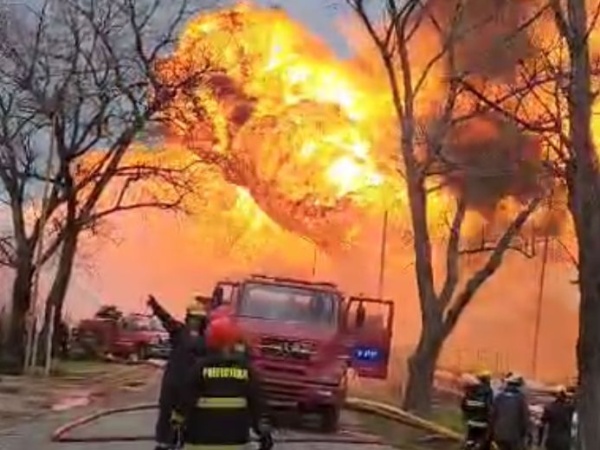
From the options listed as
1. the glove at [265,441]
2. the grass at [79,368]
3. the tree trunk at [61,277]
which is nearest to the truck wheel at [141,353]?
the grass at [79,368]

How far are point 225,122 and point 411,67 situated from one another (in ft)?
33.6

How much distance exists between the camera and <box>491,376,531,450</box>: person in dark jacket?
1842 cm

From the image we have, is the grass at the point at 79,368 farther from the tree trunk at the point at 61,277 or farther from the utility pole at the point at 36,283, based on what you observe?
the tree trunk at the point at 61,277

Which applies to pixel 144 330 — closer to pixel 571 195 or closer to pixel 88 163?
pixel 88 163

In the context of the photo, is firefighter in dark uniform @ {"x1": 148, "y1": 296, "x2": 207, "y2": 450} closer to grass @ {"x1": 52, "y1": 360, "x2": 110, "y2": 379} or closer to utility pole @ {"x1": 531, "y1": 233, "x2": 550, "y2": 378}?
grass @ {"x1": 52, "y1": 360, "x2": 110, "y2": 379}

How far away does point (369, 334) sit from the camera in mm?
27922

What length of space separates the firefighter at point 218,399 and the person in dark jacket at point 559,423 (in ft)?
37.5

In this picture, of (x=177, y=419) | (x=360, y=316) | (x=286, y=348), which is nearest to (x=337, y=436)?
(x=286, y=348)

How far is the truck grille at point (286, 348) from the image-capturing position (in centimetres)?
2267

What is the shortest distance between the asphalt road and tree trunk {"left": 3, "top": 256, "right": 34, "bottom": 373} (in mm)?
14055

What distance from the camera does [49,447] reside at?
18812mm

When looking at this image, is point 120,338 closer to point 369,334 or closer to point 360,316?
point 369,334

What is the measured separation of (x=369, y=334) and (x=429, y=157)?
3.88 meters

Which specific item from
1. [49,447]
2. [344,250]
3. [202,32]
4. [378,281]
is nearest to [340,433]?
[49,447]
